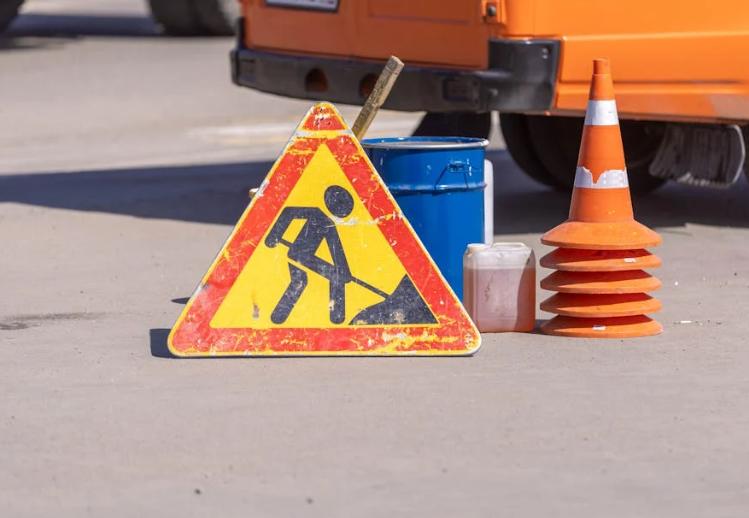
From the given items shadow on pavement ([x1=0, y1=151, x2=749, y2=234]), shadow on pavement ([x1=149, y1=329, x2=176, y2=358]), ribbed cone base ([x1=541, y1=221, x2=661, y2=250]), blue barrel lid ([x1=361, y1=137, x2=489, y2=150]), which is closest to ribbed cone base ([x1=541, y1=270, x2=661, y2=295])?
ribbed cone base ([x1=541, y1=221, x2=661, y2=250])

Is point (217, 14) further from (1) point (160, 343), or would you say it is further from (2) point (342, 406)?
(2) point (342, 406)

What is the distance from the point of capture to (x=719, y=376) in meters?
5.47

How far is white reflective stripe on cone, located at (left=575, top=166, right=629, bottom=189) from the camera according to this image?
6.18 meters

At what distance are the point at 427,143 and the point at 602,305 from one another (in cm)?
105

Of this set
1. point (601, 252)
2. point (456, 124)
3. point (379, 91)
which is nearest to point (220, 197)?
point (456, 124)

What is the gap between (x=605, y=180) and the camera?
20.3 feet

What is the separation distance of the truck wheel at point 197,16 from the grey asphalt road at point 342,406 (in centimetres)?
1258

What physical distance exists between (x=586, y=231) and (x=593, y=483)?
6.53 feet

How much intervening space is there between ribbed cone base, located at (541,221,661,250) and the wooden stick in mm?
874

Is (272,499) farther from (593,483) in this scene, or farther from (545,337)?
(545,337)

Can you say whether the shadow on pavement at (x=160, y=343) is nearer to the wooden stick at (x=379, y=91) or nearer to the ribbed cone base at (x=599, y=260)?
the wooden stick at (x=379, y=91)

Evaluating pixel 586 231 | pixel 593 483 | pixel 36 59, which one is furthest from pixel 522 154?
pixel 36 59

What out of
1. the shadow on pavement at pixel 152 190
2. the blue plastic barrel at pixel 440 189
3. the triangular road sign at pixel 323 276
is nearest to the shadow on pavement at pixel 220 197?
the shadow on pavement at pixel 152 190

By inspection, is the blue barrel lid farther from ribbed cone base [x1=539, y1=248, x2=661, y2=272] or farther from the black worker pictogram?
the black worker pictogram
